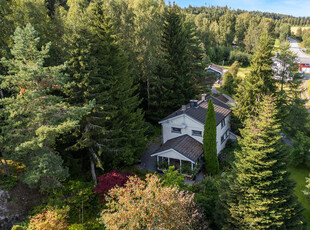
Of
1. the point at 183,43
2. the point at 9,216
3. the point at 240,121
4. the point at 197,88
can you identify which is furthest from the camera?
the point at 197,88

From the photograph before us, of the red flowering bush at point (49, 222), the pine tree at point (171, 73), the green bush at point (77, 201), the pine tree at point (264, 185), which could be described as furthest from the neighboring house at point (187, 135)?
the red flowering bush at point (49, 222)

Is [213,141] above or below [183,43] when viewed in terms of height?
below

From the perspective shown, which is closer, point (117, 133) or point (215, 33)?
point (117, 133)

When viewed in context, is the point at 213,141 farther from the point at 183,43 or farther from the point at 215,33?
the point at 215,33

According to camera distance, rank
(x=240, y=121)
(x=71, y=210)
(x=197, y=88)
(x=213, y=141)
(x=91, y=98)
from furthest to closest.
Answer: (x=197, y=88) → (x=240, y=121) → (x=213, y=141) → (x=91, y=98) → (x=71, y=210)

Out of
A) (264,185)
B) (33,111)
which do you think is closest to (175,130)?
(264,185)

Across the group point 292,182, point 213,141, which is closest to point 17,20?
point 213,141

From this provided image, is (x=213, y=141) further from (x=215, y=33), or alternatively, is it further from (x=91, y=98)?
(x=215, y=33)

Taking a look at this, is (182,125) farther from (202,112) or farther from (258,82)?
(258,82)

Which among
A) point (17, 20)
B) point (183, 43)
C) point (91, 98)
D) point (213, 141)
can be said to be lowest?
point (213, 141)
